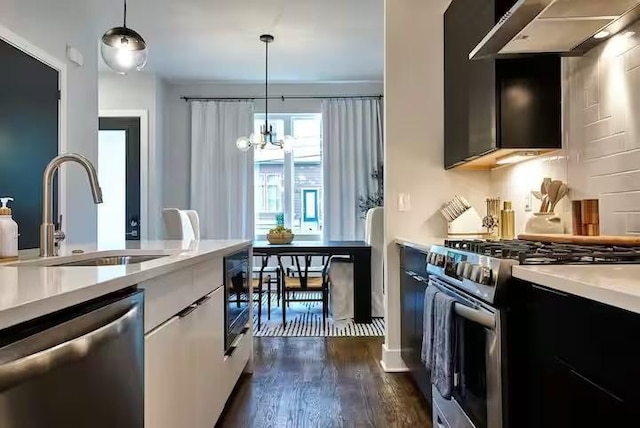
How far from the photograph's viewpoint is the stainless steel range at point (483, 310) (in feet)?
4.77

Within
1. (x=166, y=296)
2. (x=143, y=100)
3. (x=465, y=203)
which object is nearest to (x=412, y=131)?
(x=465, y=203)

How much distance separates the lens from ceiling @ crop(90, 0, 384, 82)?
4527mm

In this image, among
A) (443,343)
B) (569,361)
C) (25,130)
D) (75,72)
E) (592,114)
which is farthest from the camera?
(75,72)

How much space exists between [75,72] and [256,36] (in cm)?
181

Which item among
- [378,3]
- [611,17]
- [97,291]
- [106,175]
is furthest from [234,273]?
[106,175]

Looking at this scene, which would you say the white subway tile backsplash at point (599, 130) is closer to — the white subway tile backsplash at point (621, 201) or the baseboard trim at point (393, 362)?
the white subway tile backsplash at point (621, 201)

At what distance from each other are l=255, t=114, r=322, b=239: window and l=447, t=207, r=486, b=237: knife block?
4070mm

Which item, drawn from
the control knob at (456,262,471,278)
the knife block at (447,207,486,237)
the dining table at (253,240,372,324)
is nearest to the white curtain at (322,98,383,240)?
the dining table at (253,240,372,324)

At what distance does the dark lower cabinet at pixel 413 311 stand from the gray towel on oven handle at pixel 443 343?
0.55 metres

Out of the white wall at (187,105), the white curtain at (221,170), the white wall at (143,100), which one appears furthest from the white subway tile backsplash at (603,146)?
the white wall at (143,100)

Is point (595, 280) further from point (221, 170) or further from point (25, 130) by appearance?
point (221, 170)

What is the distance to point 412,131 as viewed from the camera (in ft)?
11.3

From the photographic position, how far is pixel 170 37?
17.3 ft

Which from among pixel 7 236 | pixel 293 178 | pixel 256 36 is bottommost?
pixel 7 236
